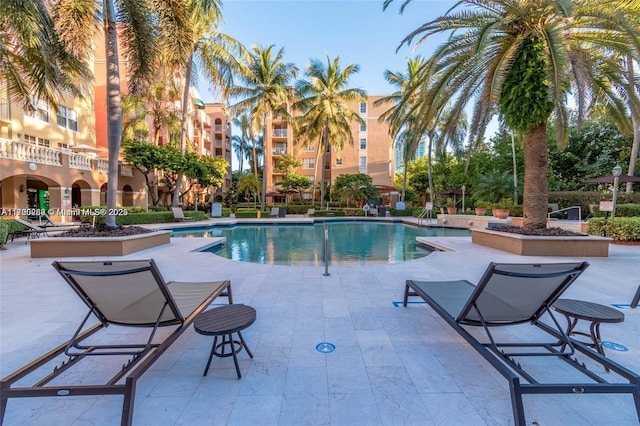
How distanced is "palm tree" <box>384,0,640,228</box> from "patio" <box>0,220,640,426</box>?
14.3 ft

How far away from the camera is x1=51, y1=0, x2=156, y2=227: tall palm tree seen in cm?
799

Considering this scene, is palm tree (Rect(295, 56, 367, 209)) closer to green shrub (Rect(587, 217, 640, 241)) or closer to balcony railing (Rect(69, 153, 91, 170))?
balcony railing (Rect(69, 153, 91, 170))

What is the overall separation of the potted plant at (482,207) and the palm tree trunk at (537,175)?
34.8 ft

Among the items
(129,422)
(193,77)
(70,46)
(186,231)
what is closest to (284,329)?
(129,422)

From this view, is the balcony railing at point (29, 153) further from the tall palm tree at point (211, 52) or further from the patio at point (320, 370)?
the patio at point (320, 370)

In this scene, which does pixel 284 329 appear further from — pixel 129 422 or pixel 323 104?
pixel 323 104

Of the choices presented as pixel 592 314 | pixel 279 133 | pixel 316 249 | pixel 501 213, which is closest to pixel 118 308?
pixel 592 314

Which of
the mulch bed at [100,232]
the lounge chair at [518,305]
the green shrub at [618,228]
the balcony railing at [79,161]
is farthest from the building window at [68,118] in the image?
the green shrub at [618,228]

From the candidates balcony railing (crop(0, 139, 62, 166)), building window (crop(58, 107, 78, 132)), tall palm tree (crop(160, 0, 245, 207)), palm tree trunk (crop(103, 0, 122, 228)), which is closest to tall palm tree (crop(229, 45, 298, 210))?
tall palm tree (crop(160, 0, 245, 207))

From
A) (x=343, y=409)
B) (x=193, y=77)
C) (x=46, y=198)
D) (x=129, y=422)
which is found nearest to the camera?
(x=129, y=422)

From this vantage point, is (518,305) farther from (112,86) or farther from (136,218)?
(136,218)

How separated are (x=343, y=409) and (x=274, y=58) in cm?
2475

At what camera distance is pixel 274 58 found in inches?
888

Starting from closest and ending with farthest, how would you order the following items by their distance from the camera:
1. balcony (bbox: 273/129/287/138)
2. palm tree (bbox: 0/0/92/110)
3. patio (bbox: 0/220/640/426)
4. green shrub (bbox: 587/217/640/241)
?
patio (bbox: 0/220/640/426) < palm tree (bbox: 0/0/92/110) < green shrub (bbox: 587/217/640/241) < balcony (bbox: 273/129/287/138)
